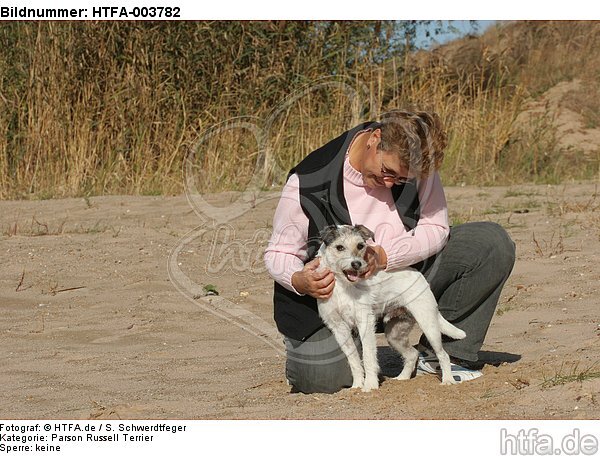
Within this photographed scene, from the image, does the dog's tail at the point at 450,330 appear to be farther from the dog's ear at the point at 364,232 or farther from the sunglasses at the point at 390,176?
the sunglasses at the point at 390,176

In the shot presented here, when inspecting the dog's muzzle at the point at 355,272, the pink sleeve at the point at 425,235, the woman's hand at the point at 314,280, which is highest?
the pink sleeve at the point at 425,235

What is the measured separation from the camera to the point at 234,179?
10219 mm

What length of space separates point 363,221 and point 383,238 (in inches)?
5.3

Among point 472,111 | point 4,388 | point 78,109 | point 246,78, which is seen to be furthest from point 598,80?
point 4,388

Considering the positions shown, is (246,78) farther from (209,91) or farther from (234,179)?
(234,179)

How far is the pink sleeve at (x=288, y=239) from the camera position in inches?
182

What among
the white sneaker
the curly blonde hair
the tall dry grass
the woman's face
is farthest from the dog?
the tall dry grass

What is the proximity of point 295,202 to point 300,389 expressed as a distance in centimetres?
97

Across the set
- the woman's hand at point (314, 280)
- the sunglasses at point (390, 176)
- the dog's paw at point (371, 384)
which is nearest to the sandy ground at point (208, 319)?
the dog's paw at point (371, 384)

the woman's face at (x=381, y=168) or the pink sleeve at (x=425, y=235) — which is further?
the pink sleeve at (x=425, y=235)

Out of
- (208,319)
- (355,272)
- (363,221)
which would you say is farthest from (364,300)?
(208,319)

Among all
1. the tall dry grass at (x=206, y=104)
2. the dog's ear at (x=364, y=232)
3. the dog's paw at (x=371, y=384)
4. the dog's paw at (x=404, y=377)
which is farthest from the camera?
the tall dry grass at (x=206, y=104)

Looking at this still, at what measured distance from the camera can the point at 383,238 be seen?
468cm

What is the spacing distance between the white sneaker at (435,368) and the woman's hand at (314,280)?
82cm
